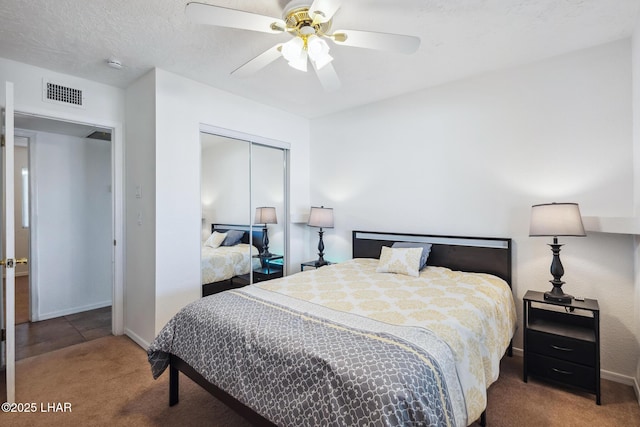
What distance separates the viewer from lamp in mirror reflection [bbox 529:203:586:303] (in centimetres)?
219

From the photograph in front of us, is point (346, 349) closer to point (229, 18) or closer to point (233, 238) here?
point (229, 18)

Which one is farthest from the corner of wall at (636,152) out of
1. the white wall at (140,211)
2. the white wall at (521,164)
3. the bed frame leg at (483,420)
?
the white wall at (140,211)

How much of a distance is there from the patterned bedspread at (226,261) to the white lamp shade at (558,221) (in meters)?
2.82

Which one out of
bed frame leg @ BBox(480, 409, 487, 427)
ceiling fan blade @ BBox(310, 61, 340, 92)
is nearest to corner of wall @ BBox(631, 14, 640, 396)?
bed frame leg @ BBox(480, 409, 487, 427)

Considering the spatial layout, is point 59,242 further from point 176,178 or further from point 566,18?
point 566,18

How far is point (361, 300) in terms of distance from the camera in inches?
81.4

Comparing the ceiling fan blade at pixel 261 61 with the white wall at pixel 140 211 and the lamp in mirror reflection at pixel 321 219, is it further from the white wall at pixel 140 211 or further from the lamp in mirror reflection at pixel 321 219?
the lamp in mirror reflection at pixel 321 219

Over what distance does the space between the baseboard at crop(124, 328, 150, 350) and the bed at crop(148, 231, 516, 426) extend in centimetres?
108

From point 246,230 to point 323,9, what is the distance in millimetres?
2600

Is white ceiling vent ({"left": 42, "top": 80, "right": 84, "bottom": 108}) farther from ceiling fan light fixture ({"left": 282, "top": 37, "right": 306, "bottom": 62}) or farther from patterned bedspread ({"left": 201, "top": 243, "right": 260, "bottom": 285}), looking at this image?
ceiling fan light fixture ({"left": 282, "top": 37, "right": 306, "bottom": 62})

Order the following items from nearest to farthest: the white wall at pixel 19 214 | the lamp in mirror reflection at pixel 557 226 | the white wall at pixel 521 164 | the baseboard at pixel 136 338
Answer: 1. the lamp in mirror reflection at pixel 557 226
2. the white wall at pixel 521 164
3. the baseboard at pixel 136 338
4. the white wall at pixel 19 214

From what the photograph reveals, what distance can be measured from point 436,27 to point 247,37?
4.45ft

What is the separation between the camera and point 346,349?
1.35m

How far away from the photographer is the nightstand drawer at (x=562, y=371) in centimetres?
210
